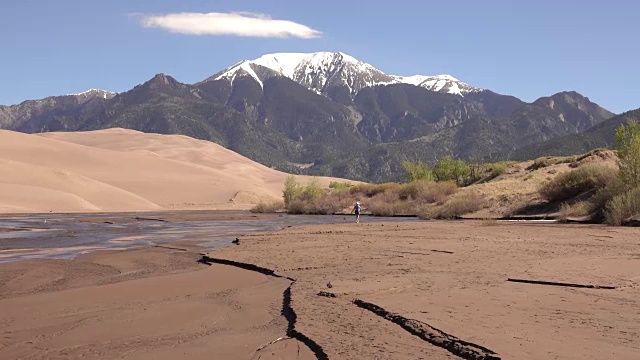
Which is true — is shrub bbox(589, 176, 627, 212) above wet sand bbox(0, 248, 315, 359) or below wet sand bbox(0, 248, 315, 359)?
above

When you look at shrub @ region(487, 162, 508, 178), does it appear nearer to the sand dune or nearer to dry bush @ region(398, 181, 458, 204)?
dry bush @ region(398, 181, 458, 204)

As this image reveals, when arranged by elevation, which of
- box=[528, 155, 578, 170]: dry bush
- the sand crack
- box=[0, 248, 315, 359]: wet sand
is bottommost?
box=[0, 248, 315, 359]: wet sand

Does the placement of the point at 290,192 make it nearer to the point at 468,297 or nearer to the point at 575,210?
the point at 575,210

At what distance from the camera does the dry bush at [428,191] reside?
53938mm

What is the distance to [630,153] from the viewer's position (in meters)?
33.8

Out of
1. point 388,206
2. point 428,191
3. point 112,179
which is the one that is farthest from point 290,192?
point 112,179

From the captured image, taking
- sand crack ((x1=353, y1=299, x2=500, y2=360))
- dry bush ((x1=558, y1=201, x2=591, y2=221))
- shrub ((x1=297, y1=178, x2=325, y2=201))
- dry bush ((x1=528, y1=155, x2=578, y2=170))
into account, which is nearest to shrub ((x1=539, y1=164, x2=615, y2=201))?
dry bush ((x1=558, y1=201, x2=591, y2=221))

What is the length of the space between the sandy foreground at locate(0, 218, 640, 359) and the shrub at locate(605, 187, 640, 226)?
1070 cm

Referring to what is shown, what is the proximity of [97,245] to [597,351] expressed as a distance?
20484 mm

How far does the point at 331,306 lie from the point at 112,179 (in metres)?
103

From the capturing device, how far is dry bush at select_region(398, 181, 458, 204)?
5394cm

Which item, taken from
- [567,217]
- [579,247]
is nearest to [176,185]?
[567,217]

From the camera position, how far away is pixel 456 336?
8039 millimetres

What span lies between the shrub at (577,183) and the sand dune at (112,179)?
45642 mm
